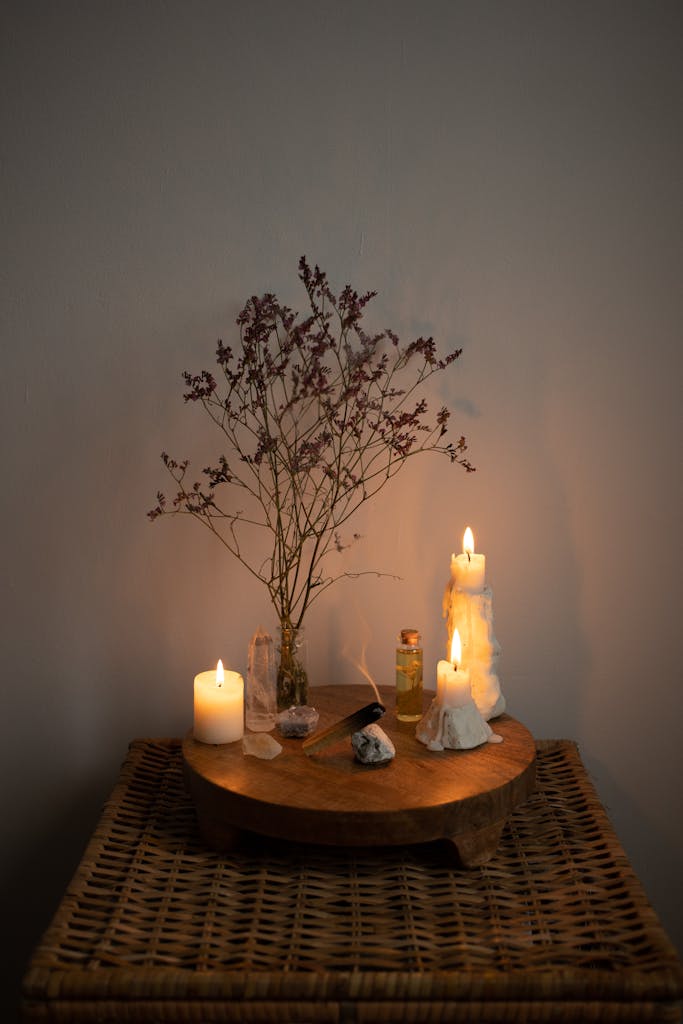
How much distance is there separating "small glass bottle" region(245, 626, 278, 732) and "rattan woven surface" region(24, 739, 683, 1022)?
152 mm

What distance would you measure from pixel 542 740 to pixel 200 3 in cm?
124

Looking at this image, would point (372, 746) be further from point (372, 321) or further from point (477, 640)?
point (372, 321)

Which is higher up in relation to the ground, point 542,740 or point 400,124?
point 400,124

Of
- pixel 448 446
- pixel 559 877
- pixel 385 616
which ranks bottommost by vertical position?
pixel 559 877

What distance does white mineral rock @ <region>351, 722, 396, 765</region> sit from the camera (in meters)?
1.08

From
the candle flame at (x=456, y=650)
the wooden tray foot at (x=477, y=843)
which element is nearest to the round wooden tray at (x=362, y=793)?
the wooden tray foot at (x=477, y=843)

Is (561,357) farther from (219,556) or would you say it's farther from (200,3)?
(200,3)

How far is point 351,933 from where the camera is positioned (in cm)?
92

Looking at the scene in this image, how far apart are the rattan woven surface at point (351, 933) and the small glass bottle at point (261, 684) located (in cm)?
15

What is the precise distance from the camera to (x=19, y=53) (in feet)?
4.23

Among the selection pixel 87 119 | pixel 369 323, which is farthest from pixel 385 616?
pixel 87 119

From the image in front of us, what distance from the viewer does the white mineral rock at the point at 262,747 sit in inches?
43.6

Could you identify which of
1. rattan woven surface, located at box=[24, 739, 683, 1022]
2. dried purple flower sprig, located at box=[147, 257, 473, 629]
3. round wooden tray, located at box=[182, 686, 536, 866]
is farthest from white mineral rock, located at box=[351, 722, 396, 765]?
dried purple flower sprig, located at box=[147, 257, 473, 629]

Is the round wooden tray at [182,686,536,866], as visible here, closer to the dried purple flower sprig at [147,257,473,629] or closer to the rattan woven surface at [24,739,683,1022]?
the rattan woven surface at [24,739,683,1022]
